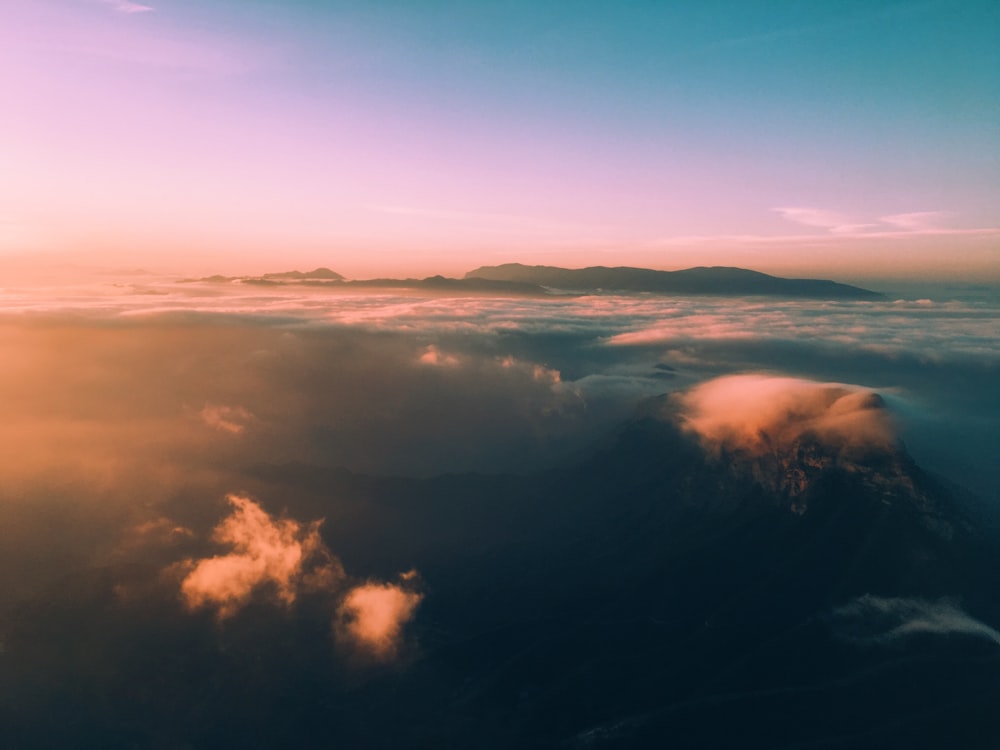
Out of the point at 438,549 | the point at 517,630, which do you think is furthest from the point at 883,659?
the point at 438,549

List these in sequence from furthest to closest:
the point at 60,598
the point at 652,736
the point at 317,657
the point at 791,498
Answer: the point at 791,498 → the point at 60,598 → the point at 317,657 → the point at 652,736

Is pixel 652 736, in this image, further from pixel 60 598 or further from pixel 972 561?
pixel 60 598

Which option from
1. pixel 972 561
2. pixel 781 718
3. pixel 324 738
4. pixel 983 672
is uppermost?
pixel 972 561

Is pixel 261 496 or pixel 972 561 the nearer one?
pixel 972 561

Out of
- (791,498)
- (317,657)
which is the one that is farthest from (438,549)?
(791,498)

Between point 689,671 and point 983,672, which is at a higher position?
point 983,672

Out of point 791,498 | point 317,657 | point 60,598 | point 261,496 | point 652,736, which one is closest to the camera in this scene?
point 652,736

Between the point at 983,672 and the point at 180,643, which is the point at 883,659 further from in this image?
the point at 180,643
